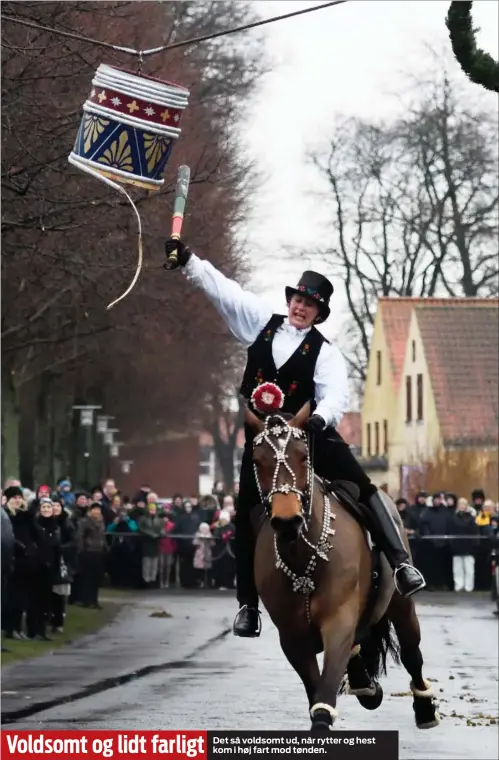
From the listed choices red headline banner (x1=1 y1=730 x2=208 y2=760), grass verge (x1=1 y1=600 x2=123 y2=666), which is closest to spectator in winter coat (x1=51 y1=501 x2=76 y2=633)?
grass verge (x1=1 y1=600 x2=123 y2=666)

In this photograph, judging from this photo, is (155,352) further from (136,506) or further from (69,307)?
(69,307)

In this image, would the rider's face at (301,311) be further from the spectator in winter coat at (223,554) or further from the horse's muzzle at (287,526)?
the spectator in winter coat at (223,554)

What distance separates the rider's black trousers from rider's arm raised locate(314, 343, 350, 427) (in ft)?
1.02

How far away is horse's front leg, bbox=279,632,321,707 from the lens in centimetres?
1172

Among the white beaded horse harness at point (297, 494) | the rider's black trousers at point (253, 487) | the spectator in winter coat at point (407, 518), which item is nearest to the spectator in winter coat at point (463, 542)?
the spectator in winter coat at point (407, 518)

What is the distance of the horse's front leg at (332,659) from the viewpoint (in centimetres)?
1127

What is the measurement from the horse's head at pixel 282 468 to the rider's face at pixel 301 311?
0.99 metres

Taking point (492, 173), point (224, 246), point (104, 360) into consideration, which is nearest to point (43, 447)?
point (104, 360)

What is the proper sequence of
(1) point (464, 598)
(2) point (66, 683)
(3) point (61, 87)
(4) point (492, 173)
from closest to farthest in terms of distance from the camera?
1. (2) point (66, 683)
2. (3) point (61, 87)
3. (1) point (464, 598)
4. (4) point (492, 173)

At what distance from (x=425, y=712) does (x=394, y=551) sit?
1.47 metres

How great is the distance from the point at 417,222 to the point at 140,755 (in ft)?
188

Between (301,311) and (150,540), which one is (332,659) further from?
(150,540)

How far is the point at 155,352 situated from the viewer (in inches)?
Answer: 1777

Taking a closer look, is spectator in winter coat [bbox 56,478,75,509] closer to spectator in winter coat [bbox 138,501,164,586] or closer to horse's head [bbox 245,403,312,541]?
spectator in winter coat [bbox 138,501,164,586]
